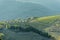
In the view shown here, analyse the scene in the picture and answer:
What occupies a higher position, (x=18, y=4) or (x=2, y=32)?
(x=2, y=32)

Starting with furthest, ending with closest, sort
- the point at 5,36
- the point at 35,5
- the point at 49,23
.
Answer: the point at 35,5 → the point at 49,23 → the point at 5,36

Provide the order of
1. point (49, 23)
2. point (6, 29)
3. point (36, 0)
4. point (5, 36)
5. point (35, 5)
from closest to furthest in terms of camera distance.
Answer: point (5, 36)
point (6, 29)
point (49, 23)
point (35, 5)
point (36, 0)

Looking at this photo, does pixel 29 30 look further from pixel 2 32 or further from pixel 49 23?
pixel 49 23

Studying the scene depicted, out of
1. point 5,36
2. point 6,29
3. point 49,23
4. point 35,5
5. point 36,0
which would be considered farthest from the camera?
point 36,0

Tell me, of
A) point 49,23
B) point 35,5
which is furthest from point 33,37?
point 35,5

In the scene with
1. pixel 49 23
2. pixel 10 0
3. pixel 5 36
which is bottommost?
pixel 10 0

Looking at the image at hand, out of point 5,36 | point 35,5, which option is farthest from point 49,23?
point 35,5

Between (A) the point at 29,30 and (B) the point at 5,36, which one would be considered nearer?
(B) the point at 5,36

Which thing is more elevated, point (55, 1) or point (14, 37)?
point (14, 37)

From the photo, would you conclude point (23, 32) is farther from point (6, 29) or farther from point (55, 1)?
point (55, 1)
